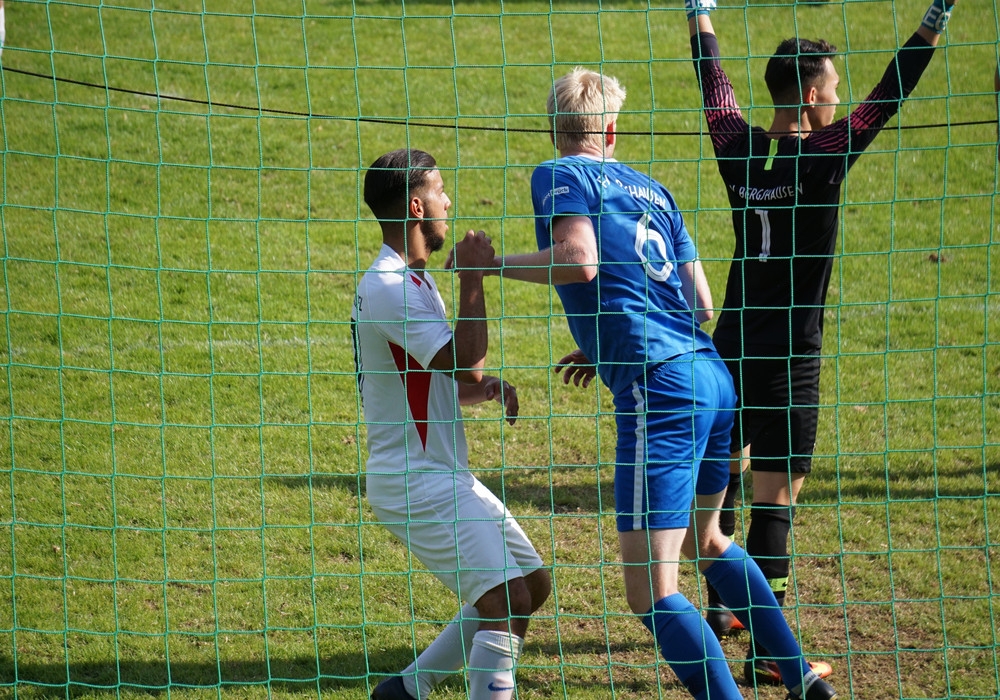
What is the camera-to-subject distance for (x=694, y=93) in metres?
11.1

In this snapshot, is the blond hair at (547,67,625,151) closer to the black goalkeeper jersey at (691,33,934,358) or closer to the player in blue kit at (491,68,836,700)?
the player in blue kit at (491,68,836,700)

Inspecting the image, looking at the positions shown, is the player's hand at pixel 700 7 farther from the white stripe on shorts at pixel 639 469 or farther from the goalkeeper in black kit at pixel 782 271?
the white stripe on shorts at pixel 639 469

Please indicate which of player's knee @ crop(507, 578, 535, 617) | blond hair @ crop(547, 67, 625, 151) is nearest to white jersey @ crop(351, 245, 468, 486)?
player's knee @ crop(507, 578, 535, 617)

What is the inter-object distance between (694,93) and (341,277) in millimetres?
5065

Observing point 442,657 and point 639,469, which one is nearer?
point 639,469

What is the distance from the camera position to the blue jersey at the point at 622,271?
3.56 meters

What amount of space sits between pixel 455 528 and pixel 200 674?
1455 millimetres

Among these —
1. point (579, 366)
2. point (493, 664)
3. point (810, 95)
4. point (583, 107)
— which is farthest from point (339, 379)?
point (810, 95)

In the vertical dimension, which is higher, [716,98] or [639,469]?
[716,98]

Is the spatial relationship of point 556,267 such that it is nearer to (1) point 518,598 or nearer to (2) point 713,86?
(1) point 518,598

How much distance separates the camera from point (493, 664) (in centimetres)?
356

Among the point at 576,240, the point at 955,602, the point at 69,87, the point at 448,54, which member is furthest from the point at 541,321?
the point at 69,87

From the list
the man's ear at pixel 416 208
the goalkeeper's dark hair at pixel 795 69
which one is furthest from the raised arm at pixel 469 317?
the goalkeeper's dark hair at pixel 795 69

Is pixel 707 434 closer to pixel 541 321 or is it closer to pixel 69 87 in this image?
pixel 541 321
